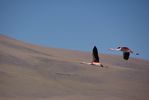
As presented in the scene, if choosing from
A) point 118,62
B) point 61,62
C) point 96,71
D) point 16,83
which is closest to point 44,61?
point 61,62

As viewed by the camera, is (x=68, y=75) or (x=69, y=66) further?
(x=69, y=66)

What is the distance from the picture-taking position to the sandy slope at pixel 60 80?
2069cm

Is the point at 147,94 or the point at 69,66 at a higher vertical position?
the point at 69,66

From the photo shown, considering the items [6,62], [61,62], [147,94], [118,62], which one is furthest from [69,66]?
[118,62]

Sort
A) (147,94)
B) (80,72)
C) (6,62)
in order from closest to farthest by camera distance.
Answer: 1. (147,94)
2. (6,62)
3. (80,72)

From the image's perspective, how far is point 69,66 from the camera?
102ft

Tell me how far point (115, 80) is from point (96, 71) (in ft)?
8.14

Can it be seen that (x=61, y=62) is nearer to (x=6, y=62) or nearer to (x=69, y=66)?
(x=69, y=66)

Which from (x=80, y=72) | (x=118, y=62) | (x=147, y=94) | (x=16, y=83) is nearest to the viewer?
(x=16, y=83)

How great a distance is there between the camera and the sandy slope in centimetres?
2069

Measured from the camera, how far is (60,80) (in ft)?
82.8

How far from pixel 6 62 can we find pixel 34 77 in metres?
3.45

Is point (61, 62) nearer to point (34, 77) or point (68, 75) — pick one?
point (68, 75)

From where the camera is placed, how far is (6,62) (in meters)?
27.2
